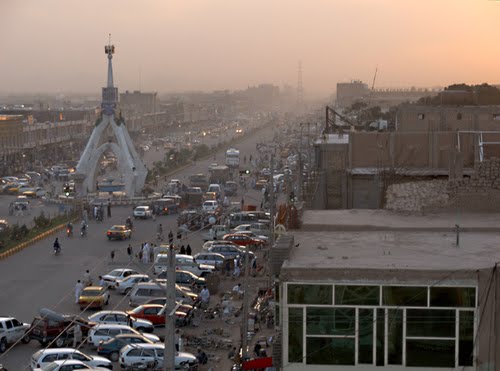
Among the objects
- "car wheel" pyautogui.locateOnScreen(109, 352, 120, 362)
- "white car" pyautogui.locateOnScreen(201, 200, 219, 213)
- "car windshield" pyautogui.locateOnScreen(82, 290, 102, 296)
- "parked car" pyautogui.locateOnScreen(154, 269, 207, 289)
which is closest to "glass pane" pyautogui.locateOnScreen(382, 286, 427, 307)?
"car wheel" pyautogui.locateOnScreen(109, 352, 120, 362)

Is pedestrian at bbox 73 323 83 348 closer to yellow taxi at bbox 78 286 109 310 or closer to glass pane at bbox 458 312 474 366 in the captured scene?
yellow taxi at bbox 78 286 109 310

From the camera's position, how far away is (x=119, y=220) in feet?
80.0

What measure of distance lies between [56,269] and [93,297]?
3472 mm

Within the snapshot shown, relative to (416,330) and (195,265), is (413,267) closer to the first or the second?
(416,330)

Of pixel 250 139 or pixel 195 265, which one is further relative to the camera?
pixel 250 139

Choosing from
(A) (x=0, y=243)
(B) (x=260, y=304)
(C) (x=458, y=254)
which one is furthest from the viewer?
(A) (x=0, y=243)

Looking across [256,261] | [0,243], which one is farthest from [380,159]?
[0,243]

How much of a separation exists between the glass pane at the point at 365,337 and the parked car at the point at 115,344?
648 centimetres

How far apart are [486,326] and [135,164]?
24.3 m

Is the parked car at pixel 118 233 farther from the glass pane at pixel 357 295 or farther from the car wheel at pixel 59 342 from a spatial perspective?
Answer: the glass pane at pixel 357 295

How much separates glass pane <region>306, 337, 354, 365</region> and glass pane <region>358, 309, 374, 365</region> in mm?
46

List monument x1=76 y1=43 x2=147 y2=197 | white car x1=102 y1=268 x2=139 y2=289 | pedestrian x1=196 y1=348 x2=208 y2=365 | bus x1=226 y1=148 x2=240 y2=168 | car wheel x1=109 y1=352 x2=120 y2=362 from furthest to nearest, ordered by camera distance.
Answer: bus x1=226 y1=148 x2=240 y2=168 → monument x1=76 y1=43 x2=147 y2=197 → white car x1=102 y1=268 x2=139 y2=289 → car wheel x1=109 y1=352 x2=120 y2=362 → pedestrian x1=196 y1=348 x2=208 y2=365

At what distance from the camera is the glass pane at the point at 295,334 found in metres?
5.02

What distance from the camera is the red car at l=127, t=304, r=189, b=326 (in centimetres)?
1302
